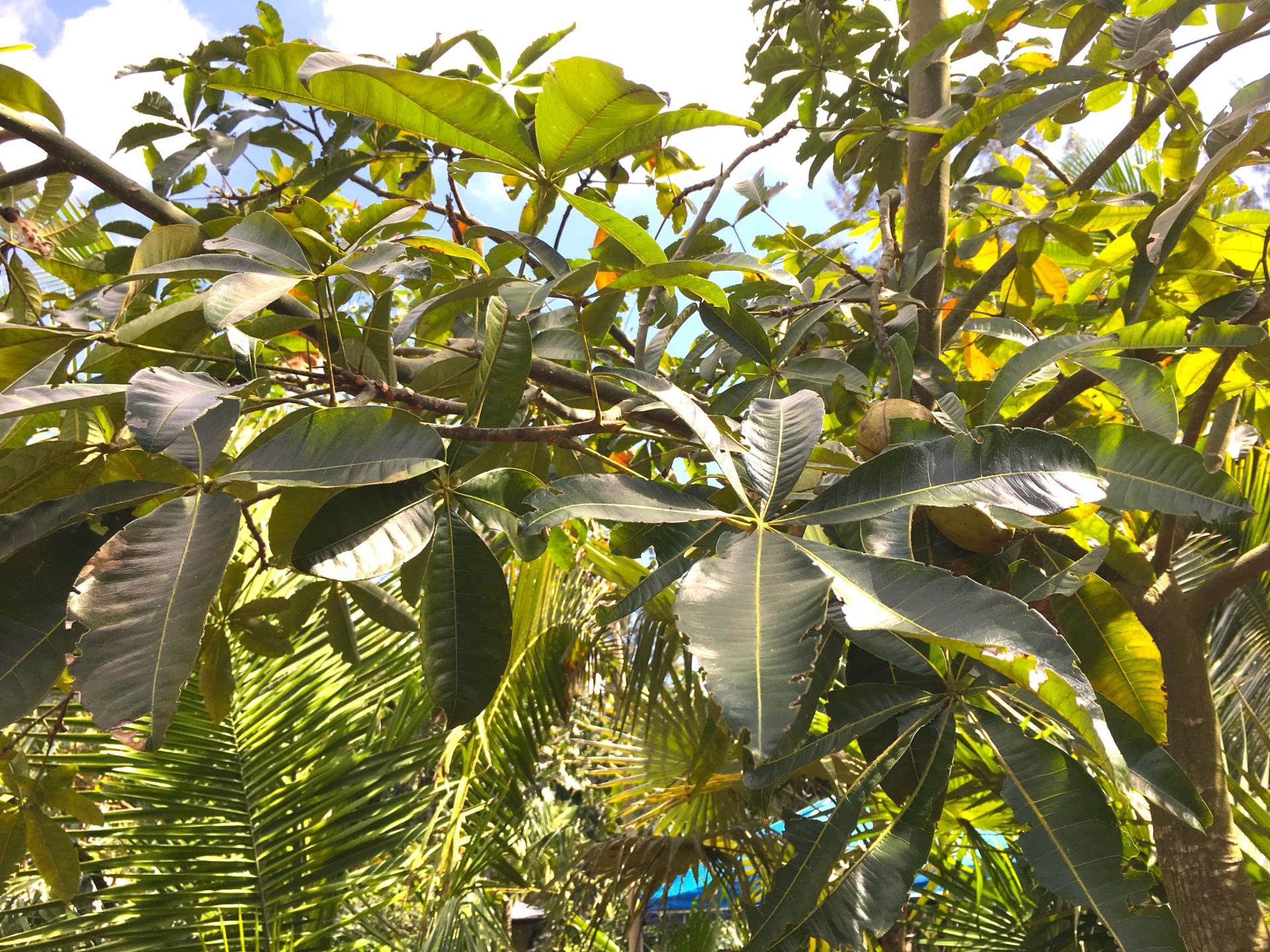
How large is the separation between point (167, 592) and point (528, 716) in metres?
2.17

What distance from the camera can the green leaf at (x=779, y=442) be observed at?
504 mm

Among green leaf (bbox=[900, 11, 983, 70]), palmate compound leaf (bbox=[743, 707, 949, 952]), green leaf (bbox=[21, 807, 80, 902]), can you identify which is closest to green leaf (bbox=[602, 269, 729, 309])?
palmate compound leaf (bbox=[743, 707, 949, 952])

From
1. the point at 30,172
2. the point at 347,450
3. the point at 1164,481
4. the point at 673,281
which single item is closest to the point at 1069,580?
the point at 1164,481

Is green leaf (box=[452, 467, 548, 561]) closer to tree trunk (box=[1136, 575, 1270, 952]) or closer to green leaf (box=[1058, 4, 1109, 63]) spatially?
tree trunk (box=[1136, 575, 1270, 952])

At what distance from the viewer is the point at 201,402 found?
432 millimetres

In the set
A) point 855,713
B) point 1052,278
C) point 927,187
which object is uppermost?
point 927,187

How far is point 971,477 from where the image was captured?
48 cm

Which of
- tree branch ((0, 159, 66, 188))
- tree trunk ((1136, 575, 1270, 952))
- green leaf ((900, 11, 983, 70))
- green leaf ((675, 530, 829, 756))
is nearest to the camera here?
green leaf ((675, 530, 829, 756))

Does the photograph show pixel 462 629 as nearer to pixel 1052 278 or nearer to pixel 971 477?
pixel 971 477

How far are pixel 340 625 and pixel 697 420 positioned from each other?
51 centimetres

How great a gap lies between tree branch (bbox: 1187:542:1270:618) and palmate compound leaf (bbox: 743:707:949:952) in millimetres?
496

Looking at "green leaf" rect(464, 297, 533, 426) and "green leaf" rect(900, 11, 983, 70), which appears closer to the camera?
"green leaf" rect(464, 297, 533, 426)

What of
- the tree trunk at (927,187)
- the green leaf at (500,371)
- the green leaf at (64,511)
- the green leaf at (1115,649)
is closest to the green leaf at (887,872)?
the green leaf at (1115,649)

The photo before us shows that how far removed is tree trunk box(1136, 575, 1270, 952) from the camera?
0.80 metres
